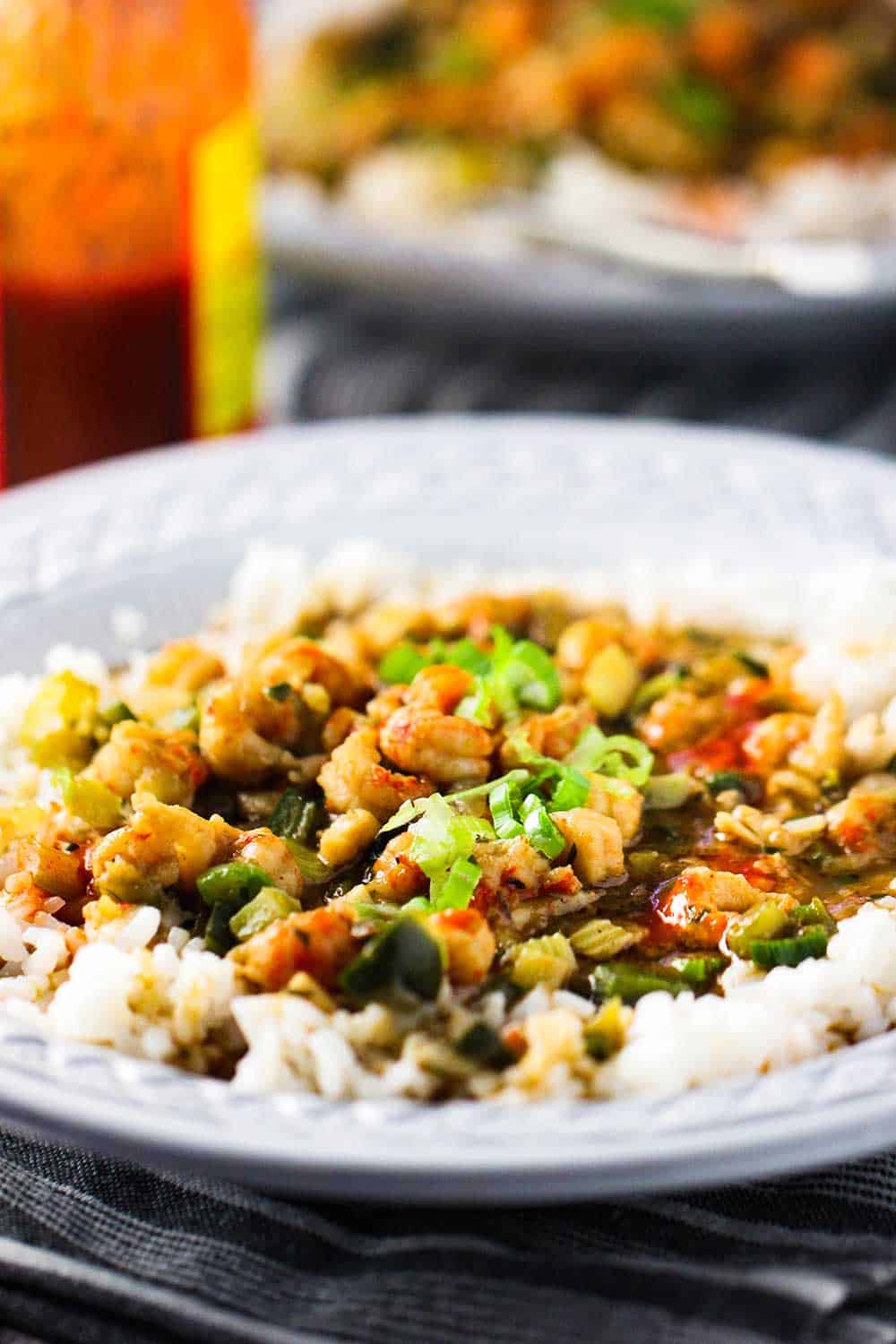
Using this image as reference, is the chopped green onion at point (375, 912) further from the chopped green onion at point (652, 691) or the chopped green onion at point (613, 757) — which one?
the chopped green onion at point (652, 691)

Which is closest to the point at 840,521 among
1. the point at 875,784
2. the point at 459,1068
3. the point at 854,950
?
the point at 875,784

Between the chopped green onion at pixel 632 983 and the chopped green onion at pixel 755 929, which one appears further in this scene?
the chopped green onion at pixel 755 929

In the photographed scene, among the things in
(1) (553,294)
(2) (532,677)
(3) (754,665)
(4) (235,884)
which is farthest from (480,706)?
(1) (553,294)

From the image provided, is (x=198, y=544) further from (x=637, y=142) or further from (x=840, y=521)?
(x=637, y=142)

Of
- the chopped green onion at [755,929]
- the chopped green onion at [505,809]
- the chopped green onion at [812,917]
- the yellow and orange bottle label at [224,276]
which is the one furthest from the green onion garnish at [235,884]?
the yellow and orange bottle label at [224,276]

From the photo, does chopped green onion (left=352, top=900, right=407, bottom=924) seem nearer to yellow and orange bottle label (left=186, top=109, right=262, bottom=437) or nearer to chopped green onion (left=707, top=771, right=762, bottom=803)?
chopped green onion (left=707, top=771, right=762, bottom=803)
